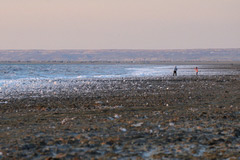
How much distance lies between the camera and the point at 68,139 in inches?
310

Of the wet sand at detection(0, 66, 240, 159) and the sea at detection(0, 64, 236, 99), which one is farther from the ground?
the wet sand at detection(0, 66, 240, 159)

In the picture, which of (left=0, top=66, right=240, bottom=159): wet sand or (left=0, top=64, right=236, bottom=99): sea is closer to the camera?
(left=0, top=66, right=240, bottom=159): wet sand

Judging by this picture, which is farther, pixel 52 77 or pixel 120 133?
pixel 52 77

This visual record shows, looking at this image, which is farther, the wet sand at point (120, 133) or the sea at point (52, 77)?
the sea at point (52, 77)

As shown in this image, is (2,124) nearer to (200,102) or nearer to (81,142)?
(81,142)

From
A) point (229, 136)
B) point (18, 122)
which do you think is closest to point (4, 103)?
point (18, 122)

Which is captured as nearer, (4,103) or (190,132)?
(190,132)

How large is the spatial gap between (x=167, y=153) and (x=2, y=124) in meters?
4.99

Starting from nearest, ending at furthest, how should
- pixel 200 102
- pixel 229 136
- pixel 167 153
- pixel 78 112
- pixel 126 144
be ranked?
pixel 167 153 < pixel 126 144 < pixel 229 136 < pixel 78 112 < pixel 200 102

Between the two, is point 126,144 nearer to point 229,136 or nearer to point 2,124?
point 229,136

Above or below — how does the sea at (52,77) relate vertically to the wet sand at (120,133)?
below

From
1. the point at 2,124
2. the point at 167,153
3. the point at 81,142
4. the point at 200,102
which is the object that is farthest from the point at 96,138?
the point at 200,102

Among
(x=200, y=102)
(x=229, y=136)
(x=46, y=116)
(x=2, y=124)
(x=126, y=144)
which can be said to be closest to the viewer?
(x=126, y=144)

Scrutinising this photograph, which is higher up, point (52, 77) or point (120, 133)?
point (120, 133)
